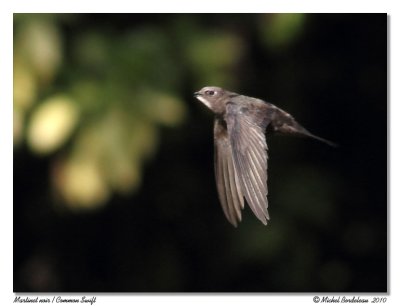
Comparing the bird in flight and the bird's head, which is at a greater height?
the bird's head

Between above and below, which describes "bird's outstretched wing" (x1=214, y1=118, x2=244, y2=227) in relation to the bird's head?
below

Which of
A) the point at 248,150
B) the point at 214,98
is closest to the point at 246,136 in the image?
the point at 248,150

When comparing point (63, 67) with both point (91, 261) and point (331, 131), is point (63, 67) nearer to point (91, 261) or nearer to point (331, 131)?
point (331, 131)

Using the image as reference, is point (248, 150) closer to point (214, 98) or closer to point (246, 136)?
point (246, 136)

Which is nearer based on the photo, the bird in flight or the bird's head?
the bird in flight

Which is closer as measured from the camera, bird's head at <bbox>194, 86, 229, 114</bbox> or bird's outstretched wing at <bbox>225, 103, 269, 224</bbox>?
bird's outstretched wing at <bbox>225, 103, 269, 224</bbox>

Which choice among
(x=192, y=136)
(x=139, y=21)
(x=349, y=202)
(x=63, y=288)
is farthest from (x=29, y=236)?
(x=349, y=202)

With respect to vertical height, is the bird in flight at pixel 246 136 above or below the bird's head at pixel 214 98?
below

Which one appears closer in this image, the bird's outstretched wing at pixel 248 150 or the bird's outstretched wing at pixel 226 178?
the bird's outstretched wing at pixel 248 150
